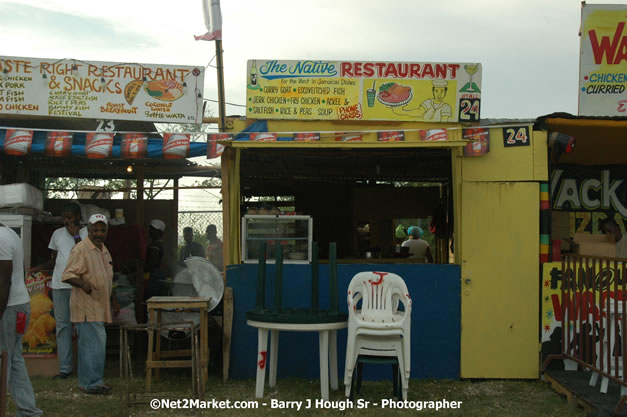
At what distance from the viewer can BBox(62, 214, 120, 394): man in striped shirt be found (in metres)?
6.71

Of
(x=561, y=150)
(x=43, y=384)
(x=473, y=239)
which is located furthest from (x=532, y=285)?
(x=43, y=384)

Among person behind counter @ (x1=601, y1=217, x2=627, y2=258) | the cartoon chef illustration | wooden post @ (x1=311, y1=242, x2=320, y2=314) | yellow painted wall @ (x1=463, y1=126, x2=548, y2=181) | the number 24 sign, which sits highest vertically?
the cartoon chef illustration

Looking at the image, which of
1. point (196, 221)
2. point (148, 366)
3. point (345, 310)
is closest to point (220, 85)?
point (345, 310)

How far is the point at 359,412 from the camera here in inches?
244

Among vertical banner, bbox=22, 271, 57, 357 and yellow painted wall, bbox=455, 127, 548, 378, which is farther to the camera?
vertical banner, bbox=22, 271, 57, 357

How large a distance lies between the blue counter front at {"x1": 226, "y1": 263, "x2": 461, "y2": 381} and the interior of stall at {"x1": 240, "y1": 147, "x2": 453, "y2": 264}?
3613 mm

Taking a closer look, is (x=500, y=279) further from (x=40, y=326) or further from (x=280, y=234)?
(x=40, y=326)

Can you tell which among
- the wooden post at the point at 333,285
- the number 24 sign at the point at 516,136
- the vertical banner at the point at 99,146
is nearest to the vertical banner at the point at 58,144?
the vertical banner at the point at 99,146

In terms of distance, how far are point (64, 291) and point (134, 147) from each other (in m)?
1.74

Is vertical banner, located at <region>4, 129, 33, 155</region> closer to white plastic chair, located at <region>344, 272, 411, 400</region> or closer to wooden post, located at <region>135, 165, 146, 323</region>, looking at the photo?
wooden post, located at <region>135, 165, 146, 323</region>

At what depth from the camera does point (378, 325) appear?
6.26 metres

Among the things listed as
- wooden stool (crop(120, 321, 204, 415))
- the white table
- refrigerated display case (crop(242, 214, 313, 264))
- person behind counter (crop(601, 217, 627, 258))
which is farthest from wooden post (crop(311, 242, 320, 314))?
person behind counter (crop(601, 217, 627, 258))

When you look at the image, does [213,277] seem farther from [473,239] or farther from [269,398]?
[473,239]

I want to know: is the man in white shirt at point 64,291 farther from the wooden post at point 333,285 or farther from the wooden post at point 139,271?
the wooden post at point 333,285
